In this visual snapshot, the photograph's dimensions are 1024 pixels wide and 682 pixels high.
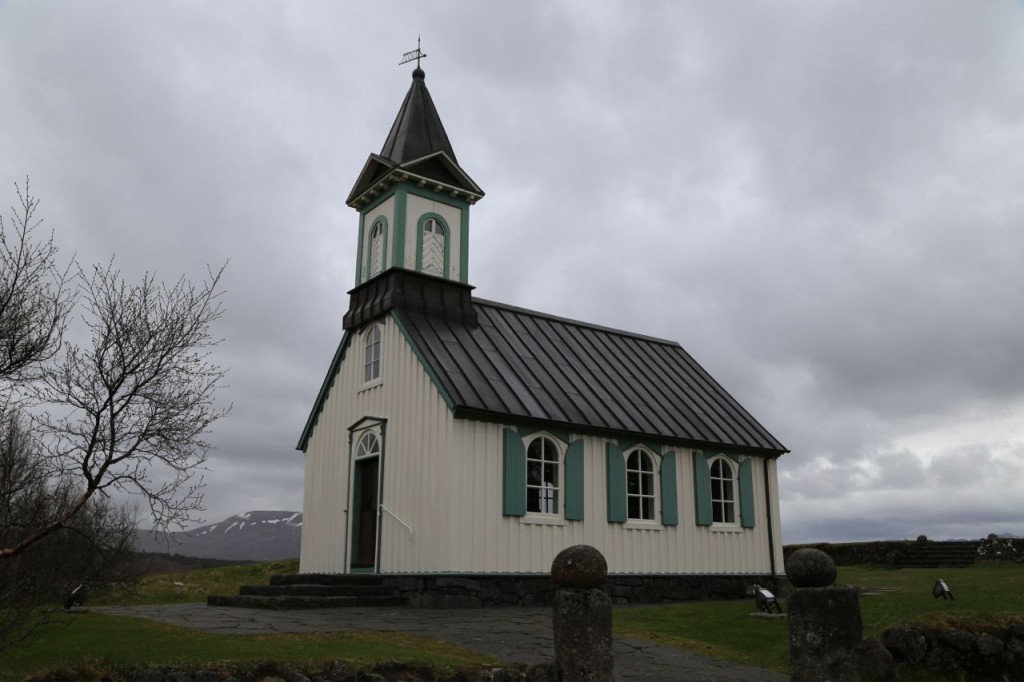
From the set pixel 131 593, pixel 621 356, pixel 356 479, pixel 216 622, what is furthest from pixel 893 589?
pixel 131 593

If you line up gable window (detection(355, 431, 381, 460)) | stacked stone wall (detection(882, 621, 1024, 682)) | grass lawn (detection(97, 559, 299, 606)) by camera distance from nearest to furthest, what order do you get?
1. stacked stone wall (detection(882, 621, 1024, 682))
2. gable window (detection(355, 431, 381, 460))
3. grass lawn (detection(97, 559, 299, 606))

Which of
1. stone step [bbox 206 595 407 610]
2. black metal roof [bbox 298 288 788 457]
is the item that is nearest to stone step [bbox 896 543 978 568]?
black metal roof [bbox 298 288 788 457]

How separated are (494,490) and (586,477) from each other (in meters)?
2.27

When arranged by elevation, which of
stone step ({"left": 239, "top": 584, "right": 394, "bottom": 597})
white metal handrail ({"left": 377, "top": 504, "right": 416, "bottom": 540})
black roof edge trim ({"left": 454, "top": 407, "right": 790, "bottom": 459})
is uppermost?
black roof edge trim ({"left": 454, "top": 407, "right": 790, "bottom": 459})

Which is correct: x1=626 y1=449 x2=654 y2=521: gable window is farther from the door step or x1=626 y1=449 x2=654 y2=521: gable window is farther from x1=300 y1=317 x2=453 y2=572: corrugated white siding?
the door step

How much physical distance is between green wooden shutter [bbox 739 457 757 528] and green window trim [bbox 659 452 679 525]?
2222 mm

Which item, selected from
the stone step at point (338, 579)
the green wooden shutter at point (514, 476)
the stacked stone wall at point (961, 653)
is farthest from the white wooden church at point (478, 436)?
the stacked stone wall at point (961, 653)

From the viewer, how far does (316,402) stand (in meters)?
20.3

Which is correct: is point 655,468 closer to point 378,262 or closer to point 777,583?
point 777,583

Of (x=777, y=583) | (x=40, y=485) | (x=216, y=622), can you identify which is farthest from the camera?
(x=777, y=583)

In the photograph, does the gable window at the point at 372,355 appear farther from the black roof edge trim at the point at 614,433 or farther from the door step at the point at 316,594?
the door step at the point at 316,594

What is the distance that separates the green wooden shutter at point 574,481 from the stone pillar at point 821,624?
27.7ft

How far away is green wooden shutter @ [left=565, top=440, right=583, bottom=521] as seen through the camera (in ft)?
55.4

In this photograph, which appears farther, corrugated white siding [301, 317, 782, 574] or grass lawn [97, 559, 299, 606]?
grass lawn [97, 559, 299, 606]
